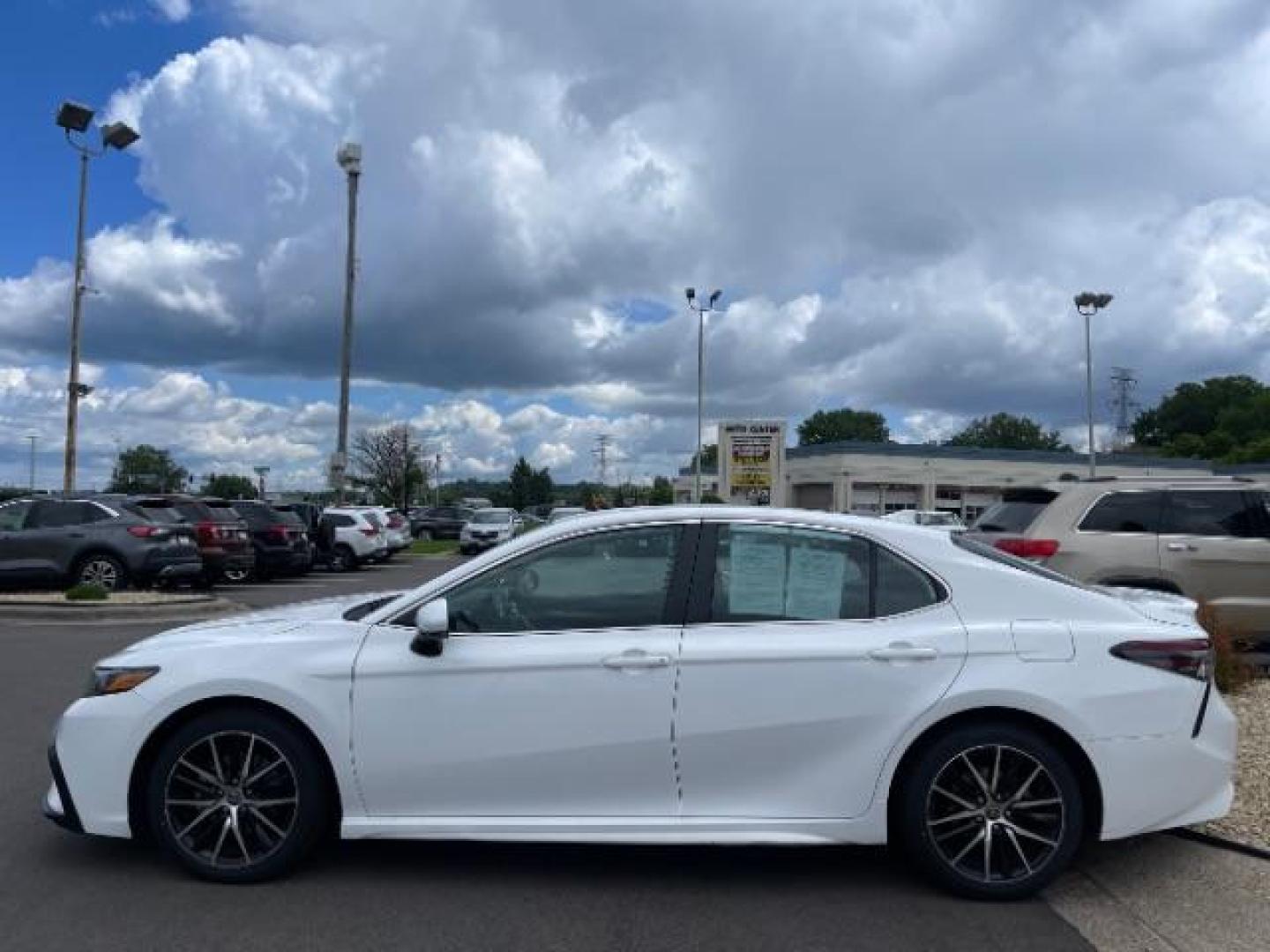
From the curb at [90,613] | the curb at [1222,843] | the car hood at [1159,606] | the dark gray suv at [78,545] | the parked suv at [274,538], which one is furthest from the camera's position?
the parked suv at [274,538]

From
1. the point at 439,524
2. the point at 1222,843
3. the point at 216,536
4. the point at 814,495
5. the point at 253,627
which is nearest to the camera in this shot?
the point at 253,627

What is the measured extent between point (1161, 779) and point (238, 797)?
380 centimetres

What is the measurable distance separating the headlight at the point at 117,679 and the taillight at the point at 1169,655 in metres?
4.04

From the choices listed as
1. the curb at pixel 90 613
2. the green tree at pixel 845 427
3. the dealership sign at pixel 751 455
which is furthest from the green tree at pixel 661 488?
the curb at pixel 90 613

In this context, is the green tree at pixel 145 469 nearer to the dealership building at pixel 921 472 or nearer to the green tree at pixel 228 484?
the green tree at pixel 228 484

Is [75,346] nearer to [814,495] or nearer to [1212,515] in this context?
[1212,515]

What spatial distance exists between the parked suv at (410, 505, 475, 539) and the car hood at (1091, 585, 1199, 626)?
50.7 m

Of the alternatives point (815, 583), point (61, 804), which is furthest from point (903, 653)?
point (61, 804)

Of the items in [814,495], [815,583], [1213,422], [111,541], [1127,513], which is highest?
[1213,422]

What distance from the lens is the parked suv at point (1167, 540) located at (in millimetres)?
9133

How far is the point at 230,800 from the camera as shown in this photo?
478 cm

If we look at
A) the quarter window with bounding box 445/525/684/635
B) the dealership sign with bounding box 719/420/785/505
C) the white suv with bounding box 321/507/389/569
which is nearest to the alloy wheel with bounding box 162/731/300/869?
the quarter window with bounding box 445/525/684/635

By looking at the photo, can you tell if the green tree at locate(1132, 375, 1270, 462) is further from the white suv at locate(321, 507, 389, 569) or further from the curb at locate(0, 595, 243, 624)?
the curb at locate(0, 595, 243, 624)

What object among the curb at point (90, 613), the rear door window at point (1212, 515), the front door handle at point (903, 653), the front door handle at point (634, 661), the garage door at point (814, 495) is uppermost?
the garage door at point (814, 495)
